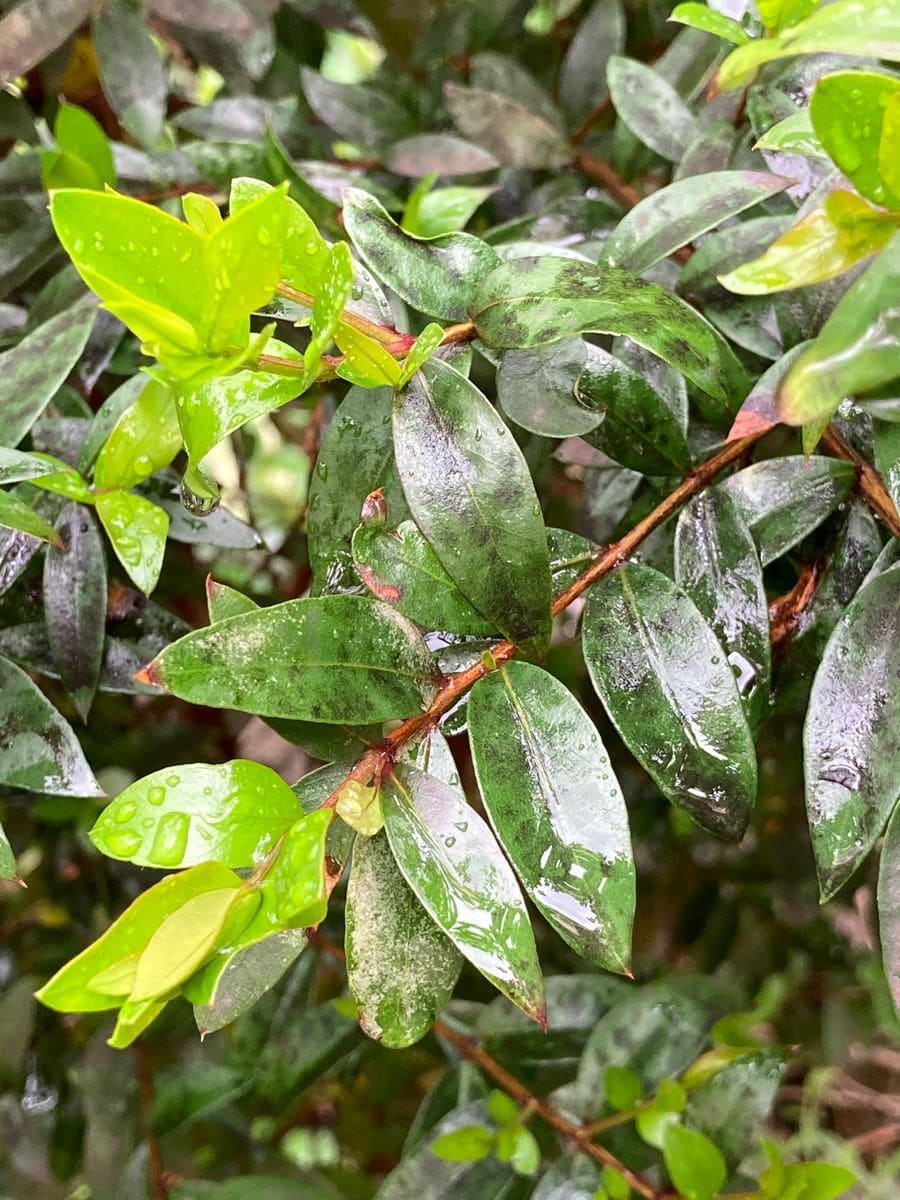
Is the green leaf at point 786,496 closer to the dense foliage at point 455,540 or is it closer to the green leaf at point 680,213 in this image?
the dense foliage at point 455,540

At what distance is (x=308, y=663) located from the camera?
34cm

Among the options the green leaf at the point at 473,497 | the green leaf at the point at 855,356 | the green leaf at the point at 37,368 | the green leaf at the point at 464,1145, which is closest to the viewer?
the green leaf at the point at 855,356

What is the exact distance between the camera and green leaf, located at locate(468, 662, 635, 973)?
1.08 feet

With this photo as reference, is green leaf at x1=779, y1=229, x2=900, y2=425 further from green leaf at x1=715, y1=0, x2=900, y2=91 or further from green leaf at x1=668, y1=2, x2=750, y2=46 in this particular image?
green leaf at x1=668, y1=2, x2=750, y2=46

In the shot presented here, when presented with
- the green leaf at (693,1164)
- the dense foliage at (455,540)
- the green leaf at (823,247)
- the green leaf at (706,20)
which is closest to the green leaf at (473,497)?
the dense foliage at (455,540)

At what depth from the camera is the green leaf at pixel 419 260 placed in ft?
1.22

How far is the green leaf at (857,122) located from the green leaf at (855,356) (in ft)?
0.14

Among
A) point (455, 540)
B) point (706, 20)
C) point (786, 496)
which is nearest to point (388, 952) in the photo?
point (455, 540)

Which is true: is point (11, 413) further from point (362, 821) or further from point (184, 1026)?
point (184, 1026)

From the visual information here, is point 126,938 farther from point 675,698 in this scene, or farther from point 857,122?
point 857,122

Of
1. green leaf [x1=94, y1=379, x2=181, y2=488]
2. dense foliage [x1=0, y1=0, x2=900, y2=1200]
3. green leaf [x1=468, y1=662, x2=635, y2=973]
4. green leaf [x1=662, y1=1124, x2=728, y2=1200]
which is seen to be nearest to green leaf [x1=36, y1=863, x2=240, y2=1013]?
dense foliage [x1=0, y1=0, x2=900, y2=1200]

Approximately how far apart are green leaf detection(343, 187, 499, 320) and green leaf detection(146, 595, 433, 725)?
0.43 feet

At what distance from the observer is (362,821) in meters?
0.33

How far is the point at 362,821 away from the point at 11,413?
0.28m
